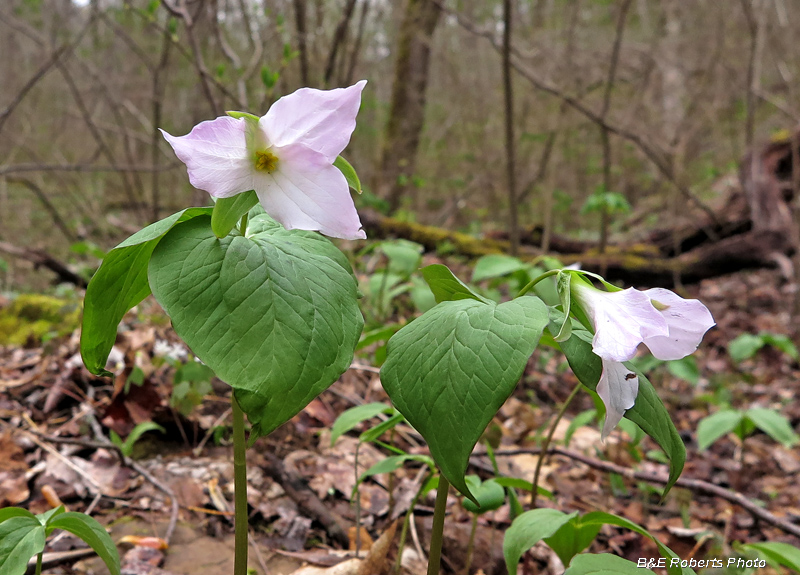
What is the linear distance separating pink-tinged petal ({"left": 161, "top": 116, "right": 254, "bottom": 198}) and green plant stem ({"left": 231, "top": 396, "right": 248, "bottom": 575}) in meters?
0.33

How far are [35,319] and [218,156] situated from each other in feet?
11.0

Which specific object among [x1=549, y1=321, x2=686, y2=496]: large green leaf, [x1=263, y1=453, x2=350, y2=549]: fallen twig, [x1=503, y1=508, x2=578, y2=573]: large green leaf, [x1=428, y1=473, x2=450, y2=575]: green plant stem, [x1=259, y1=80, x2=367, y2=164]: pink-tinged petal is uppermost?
[x1=259, y1=80, x2=367, y2=164]: pink-tinged petal

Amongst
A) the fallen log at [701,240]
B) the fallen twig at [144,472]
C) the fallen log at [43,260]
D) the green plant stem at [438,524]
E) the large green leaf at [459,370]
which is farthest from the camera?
the fallen log at [701,240]

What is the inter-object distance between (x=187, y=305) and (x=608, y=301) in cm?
58

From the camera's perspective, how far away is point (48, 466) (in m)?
1.72

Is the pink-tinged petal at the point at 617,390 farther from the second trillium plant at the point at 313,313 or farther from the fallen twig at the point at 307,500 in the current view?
the fallen twig at the point at 307,500

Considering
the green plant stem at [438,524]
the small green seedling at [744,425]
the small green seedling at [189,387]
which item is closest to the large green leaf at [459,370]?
the green plant stem at [438,524]

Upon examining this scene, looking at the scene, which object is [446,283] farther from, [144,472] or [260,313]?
[144,472]

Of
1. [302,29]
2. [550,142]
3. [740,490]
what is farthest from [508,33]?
[740,490]

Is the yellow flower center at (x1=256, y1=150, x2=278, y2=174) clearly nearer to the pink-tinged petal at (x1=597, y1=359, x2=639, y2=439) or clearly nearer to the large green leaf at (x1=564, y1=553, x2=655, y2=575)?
the pink-tinged petal at (x1=597, y1=359, x2=639, y2=439)

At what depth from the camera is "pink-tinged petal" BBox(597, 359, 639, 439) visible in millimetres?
721

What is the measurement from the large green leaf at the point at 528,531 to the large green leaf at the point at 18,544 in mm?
733

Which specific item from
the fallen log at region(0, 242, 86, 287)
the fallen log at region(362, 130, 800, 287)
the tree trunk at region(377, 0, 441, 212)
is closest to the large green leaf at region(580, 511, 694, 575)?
the fallen log at region(362, 130, 800, 287)

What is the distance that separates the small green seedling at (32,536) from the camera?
2.68ft
